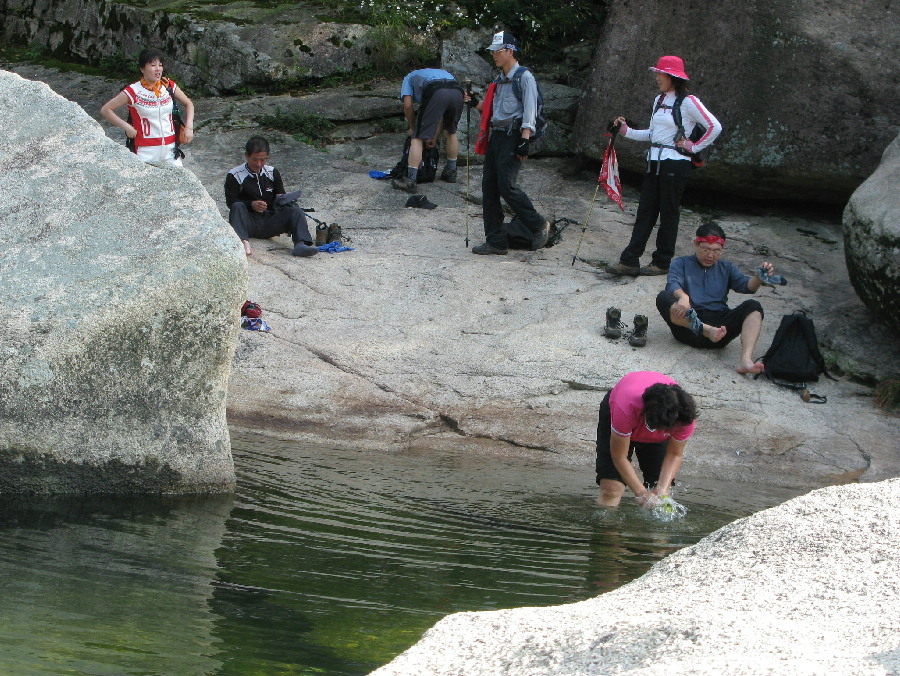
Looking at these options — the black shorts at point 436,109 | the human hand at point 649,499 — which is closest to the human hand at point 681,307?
the human hand at point 649,499

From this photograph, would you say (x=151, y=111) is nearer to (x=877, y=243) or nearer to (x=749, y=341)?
(x=749, y=341)

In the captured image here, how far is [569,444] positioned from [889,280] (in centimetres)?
292

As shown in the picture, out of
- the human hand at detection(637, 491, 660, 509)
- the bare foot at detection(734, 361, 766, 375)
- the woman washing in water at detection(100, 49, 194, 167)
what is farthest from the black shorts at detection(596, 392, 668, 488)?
the woman washing in water at detection(100, 49, 194, 167)

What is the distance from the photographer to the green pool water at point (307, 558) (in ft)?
13.8

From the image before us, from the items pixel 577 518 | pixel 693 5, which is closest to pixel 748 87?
pixel 693 5

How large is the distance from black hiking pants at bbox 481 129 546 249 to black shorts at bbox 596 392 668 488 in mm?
3972

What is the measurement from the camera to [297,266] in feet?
32.3

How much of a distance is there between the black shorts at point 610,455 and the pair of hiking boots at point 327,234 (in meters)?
4.39

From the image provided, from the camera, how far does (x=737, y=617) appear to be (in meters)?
3.75

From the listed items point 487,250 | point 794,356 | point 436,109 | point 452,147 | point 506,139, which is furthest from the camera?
point 452,147

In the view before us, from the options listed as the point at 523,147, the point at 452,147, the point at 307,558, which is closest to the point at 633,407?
the point at 307,558

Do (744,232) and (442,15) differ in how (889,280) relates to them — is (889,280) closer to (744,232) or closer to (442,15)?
(744,232)

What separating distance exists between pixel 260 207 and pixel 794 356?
15.7 feet

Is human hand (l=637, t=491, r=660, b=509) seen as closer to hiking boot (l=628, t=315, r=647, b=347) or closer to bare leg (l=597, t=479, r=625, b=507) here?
bare leg (l=597, t=479, r=625, b=507)
